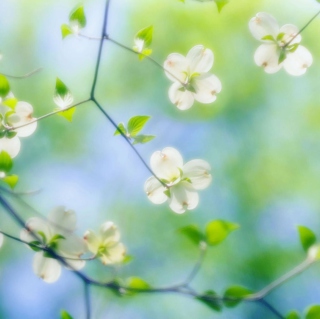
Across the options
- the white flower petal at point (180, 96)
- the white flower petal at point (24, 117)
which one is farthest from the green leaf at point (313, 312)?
the white flower petal at point (24, 117)

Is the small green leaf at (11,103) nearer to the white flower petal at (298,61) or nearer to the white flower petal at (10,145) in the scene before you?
the white flower petal at (10,145)

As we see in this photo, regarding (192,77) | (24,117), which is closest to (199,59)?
(192,77)

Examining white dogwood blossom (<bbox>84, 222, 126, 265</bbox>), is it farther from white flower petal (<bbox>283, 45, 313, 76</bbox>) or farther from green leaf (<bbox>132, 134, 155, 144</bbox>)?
white flower petal (<bbox>283, 45, 313, 76</bbox>)

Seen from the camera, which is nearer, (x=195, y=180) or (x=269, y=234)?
(x=195, y=180)

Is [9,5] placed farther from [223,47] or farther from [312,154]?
[312,154]

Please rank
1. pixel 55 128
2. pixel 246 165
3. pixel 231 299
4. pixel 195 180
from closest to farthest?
pixel 231 299
pixel 195 180
pixel 55 128
pixel 246 165

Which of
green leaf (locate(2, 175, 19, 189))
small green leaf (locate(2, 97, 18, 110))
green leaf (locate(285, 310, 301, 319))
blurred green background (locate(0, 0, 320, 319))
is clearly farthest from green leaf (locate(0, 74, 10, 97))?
blurred green background (locate(0, 0, 320, 319))

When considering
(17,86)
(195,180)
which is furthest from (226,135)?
(195,180)
